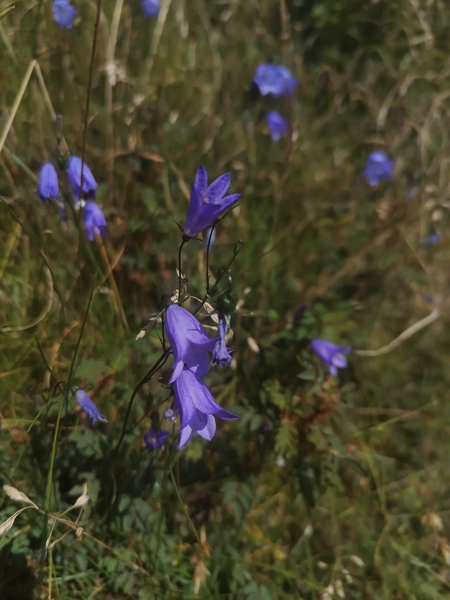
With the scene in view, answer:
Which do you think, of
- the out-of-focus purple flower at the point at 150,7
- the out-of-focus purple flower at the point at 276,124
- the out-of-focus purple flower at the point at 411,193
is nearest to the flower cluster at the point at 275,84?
the out-of-focus purple flower at the point at 276,124

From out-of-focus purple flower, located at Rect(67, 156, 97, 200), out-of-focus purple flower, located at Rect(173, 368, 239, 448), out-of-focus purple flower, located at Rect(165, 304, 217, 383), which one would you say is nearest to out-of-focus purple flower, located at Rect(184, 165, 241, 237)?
out-of-focus purple flower, located at Rect(165, 304, 217, 383)

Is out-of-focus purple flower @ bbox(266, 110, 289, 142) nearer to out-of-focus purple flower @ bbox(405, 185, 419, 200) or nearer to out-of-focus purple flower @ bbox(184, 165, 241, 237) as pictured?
out-of-focus purple flower @ bbox(405, 185, 419, 200)

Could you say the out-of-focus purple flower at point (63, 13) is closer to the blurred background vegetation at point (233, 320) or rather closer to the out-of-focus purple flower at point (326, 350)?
the blurred background vegetation at point (233, 320)

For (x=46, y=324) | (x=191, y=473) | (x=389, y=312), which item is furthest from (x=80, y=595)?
(x=389, y=312)

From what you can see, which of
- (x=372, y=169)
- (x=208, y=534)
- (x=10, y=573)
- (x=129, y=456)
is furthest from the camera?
(x=372, y=169)

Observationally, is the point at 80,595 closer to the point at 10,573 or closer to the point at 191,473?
the point at 10,573

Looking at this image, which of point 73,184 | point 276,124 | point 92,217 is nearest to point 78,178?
point 73,184
